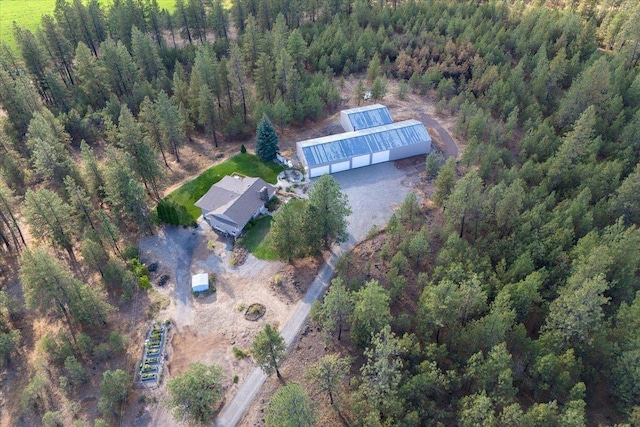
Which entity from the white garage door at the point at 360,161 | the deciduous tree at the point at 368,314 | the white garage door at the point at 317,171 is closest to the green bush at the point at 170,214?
the white garage door at the point at 317,171

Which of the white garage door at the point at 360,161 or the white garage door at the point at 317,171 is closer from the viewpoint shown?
the white garage door at the point at 317,171

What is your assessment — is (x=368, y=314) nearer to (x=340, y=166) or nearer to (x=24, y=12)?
(x=340, y=166)

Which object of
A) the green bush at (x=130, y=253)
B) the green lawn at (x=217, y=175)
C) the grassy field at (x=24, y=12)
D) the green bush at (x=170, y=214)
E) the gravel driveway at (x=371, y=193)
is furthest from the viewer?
the grassy field at (x=24, y=12)

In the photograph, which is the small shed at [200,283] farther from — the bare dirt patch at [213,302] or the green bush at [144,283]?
the green bush at [144,283]

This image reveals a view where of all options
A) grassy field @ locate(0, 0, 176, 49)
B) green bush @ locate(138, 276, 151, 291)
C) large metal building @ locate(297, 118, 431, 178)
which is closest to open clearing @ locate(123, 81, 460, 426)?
green bush @ locate(138, 276, 151, 291)

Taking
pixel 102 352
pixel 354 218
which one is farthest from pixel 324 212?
pixel 102 352

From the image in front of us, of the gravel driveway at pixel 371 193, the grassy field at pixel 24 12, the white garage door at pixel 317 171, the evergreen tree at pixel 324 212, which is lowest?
the gravel driveway at pixel 371 193

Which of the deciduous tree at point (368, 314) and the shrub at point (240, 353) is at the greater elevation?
the deciduous tree at point (368, 314)
